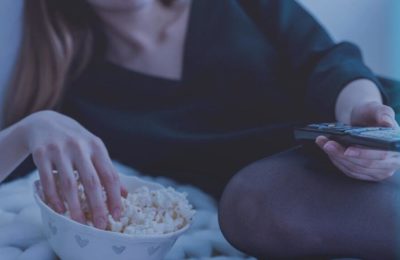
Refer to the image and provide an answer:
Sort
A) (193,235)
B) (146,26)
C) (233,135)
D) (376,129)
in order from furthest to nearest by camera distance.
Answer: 1. (146,26)
2. (233,135)
3. (193,235)
4. (376,129)

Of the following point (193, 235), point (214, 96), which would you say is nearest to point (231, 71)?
point (214, 96)

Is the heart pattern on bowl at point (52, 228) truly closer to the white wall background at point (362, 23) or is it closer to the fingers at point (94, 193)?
the fingers at point (94, 193)

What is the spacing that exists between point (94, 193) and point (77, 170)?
0.04 m

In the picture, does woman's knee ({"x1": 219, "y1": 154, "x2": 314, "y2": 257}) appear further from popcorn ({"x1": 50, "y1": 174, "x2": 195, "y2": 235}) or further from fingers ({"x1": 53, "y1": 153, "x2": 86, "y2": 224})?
fingers ({"x1": 53, "y1": 153, "x2": 86, "y2": 224})

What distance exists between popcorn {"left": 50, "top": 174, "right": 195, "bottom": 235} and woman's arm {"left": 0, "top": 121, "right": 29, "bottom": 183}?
91 millimetres

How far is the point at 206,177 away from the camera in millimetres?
771

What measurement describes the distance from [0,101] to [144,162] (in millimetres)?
241

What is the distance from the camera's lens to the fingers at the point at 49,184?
517mm

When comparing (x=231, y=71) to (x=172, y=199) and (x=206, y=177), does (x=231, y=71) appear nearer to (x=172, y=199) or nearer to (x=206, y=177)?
(x=206, y=177)

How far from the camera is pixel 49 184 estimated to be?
518 mm

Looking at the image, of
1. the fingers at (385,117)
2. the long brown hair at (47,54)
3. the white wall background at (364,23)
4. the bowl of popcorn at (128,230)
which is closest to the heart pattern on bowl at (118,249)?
the bowl of popcorn at (128,230)

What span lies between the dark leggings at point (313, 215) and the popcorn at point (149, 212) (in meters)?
0.06

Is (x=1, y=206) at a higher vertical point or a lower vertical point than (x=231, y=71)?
lower

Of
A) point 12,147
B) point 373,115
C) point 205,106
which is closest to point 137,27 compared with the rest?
point 205,106
